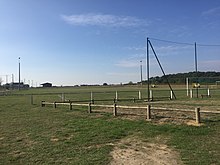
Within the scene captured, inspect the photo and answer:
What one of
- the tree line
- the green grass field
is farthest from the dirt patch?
the tree line

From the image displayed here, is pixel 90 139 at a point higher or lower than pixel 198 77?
lower

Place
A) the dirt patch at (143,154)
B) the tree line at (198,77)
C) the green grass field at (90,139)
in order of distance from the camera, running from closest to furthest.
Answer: the dirt patch at (143,154), the green grass field at (90,139), the tree line at (198,77)

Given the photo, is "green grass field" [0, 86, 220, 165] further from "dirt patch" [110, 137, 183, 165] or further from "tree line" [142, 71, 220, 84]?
"tree line" [142, 71, 220, 84]

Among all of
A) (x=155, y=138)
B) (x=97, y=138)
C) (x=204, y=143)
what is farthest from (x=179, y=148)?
(x=97, y=138)

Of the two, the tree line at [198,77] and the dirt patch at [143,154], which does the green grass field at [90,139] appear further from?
the tree line at [198,77]

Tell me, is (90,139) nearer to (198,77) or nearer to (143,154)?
(143,154)

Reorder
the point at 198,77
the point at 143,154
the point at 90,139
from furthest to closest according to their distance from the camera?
1. the point at 198,77
2. the point at 90,139
3. the point at 143,154

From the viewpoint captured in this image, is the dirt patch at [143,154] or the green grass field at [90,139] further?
the green grass field at [90,139]

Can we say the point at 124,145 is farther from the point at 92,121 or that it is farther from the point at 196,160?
the point at 92,121

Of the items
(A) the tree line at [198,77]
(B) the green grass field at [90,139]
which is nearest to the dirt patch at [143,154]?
(B) the green grass field at [90,139]

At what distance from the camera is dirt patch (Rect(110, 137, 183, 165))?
7.51 meters

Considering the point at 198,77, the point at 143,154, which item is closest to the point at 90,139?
the point at 143,154

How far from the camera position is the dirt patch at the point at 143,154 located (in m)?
7.51

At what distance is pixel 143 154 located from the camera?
8.22 metres
